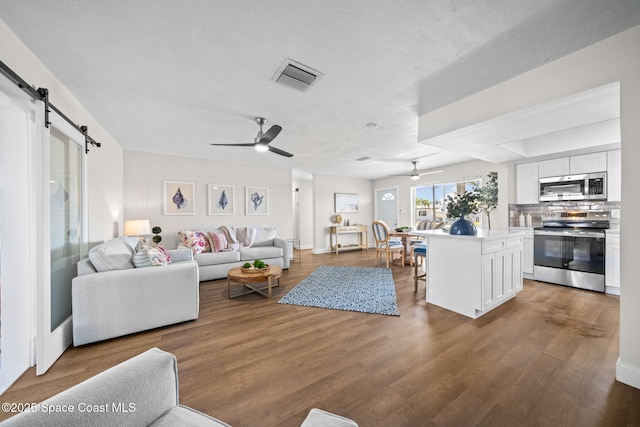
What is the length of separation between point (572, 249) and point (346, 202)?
531cm

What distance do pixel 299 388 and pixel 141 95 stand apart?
3215mm

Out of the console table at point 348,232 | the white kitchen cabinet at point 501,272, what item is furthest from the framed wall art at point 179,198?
the white kitchen cabinet at point 501,272

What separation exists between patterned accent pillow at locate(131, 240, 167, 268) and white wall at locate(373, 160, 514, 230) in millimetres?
5890

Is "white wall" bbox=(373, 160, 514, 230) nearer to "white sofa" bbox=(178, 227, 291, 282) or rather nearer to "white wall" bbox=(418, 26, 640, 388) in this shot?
"white wall" bbox=(418, 26, 640, 388)

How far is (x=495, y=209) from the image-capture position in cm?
509

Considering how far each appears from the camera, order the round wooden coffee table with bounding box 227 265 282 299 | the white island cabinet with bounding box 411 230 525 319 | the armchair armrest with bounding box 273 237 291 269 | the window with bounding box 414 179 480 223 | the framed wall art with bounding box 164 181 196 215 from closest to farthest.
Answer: the white island cabinet with bounding box 411 230 525 319 → the round wooden coffee table with bounding box 227 265 282 299 → the framed wall art with bounding box 164 181 196 215 → the armchair armrest with bounding box 273 237 291 269 → the window with bounding box 414 179 480 223

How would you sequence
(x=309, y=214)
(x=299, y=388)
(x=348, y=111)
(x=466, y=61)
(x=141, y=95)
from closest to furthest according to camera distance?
(x=299, y=388) → (x=466, y=61) → (x=141, y=95) → (x=348, y=111) → (x=309, y=214)

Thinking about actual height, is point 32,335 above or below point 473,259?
below

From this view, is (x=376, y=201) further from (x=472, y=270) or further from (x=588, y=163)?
(x=472, y=270)

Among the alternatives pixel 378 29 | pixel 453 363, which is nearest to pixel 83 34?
pixel 378 29

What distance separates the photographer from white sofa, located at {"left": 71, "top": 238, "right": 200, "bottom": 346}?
7.04 ft

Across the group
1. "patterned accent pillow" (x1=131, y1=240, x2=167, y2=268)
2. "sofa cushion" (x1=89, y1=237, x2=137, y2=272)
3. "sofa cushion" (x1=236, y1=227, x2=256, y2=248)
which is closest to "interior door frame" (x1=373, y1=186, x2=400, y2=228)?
"sofa cushion" (x1=236, y1=227, x2=256, y2=248)

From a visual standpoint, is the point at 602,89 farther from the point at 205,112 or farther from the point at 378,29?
the point at 205,112

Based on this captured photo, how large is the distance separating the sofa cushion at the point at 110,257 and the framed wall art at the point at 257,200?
128 inches
